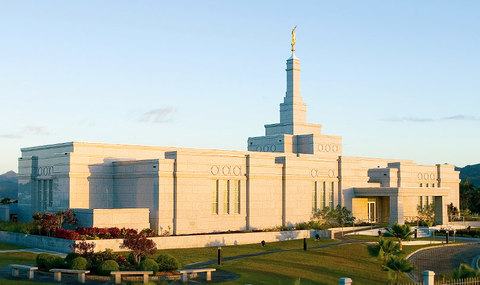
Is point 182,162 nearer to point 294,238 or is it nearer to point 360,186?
point 294,238

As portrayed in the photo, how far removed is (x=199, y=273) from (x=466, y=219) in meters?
50.6

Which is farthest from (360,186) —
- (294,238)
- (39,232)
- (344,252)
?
(39,232)

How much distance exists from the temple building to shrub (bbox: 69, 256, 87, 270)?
12.2 meters

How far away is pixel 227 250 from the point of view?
132ft

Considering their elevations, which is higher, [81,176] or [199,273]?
[81,176]

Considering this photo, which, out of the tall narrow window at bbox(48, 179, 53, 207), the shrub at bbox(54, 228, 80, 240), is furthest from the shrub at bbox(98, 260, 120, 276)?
the tall narrow window at bbox(48, 179, 53, 207)

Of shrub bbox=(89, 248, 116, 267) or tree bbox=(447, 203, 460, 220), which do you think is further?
tree bbox=(447, 203, 460, 220)

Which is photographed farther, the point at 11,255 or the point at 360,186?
the point at 360,186

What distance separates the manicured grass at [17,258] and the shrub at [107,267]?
7.03m

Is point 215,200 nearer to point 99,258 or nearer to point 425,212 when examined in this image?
point 99,258

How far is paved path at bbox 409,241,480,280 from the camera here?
3595 centimetres

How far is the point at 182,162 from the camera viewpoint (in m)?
45.3

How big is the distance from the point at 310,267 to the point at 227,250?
804 cm

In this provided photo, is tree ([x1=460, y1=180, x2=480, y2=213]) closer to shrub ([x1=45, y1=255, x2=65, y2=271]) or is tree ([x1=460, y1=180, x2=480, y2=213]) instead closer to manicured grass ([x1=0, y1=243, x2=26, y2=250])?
manicured grass ([x1=0, y1=243, x2=26, y2=250])
